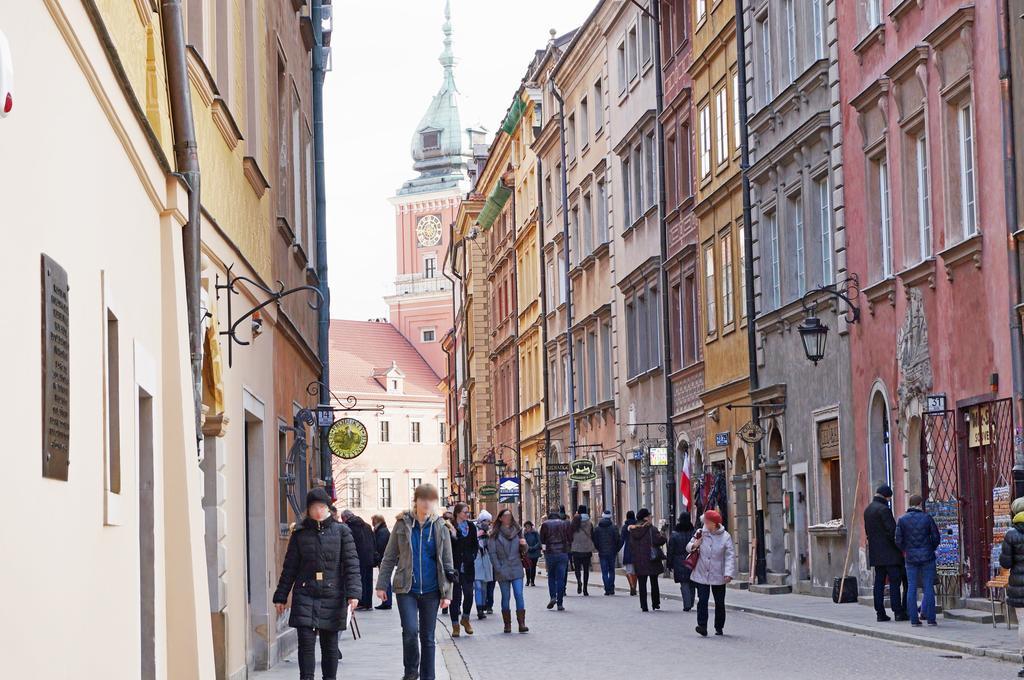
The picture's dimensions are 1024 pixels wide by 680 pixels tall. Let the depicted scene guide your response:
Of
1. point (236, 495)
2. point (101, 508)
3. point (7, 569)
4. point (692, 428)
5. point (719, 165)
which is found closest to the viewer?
point (7, 569)

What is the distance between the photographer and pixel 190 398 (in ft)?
35.5

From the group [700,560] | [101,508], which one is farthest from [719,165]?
[101,508]

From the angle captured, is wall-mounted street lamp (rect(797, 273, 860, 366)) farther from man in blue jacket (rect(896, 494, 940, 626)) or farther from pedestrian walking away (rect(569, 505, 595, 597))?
pedestrian walking away (rect(569, 505, 595, 597))

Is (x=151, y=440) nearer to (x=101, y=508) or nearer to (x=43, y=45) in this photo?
(x=101, y=508)

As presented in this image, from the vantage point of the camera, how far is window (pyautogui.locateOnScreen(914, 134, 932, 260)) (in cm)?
2430

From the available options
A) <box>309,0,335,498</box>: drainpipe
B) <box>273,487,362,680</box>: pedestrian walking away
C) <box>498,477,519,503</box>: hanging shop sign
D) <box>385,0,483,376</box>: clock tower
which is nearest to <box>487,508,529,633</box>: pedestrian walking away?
<box>309,0,335,498</box>: drainpipe

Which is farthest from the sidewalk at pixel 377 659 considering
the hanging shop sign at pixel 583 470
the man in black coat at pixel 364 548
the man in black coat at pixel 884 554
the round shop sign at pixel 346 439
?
the hanging shop sign at pixel 583 470

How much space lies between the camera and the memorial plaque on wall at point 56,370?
6.47m

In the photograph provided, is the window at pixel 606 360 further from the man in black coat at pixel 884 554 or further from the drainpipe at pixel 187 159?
the drainpipe at pixel 187 159

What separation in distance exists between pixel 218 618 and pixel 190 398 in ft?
12.0

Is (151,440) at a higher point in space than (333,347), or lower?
lower

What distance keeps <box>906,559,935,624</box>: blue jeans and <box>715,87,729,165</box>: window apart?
1502 centimetres

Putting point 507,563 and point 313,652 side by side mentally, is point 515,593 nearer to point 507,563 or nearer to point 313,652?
point 507,563

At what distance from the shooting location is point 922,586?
21531mm
